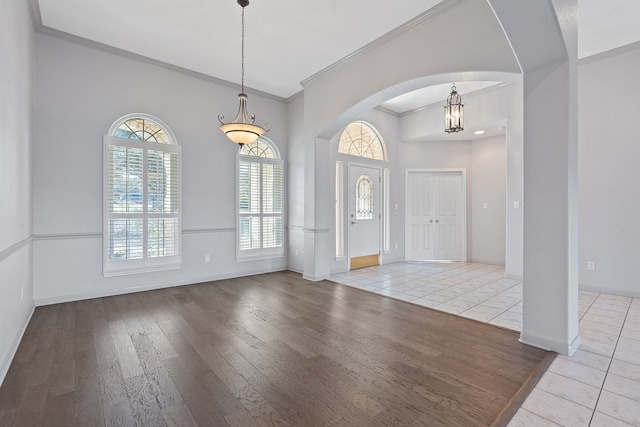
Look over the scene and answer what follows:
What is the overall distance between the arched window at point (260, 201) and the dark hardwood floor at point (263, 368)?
6.23ft

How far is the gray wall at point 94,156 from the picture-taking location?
11.6 ft

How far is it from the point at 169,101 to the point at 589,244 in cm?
659

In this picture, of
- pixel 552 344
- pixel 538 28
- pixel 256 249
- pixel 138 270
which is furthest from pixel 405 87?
pixel 138 270

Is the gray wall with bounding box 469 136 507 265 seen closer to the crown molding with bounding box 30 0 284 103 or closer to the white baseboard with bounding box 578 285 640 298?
the white baseboard with bounding box 578 285 640 298

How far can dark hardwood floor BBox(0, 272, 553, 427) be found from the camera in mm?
1678

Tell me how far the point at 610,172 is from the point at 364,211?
3.75 m

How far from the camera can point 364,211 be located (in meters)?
6.07

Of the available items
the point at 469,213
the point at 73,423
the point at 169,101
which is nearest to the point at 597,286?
the point at 469,213

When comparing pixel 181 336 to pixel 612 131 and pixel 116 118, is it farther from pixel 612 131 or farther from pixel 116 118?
pixel 612 131

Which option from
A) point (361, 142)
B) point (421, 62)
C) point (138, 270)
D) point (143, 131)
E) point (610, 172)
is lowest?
point (138, 270)

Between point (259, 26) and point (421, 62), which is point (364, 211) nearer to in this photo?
point (421, 62)

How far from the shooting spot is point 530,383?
1.96 m

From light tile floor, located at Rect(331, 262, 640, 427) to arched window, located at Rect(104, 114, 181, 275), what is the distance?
9.25ft

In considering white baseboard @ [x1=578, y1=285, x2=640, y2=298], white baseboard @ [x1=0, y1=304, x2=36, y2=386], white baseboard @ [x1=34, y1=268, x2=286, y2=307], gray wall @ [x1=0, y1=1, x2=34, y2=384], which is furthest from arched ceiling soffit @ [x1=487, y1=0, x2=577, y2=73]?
white baseboard @ [x1=34, y1=268, x2=286, y2=307]
